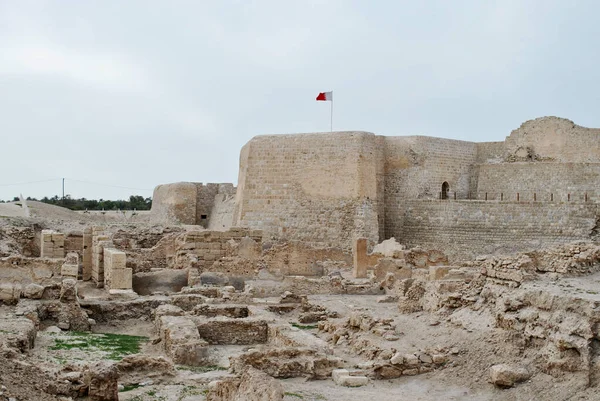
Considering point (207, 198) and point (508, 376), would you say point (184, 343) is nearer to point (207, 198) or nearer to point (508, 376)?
point (508, 376)

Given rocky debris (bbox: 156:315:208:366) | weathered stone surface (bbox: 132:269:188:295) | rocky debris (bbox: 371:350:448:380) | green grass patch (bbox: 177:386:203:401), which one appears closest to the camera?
green grass patch (bbox: 177:386:203:401)

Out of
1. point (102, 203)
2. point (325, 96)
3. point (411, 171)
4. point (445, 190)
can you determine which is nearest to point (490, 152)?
point (445, 190)

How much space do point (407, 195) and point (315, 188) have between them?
3.48 metres

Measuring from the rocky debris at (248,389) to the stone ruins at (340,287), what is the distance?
0.09 ft

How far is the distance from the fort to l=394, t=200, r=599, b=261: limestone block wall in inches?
1.3

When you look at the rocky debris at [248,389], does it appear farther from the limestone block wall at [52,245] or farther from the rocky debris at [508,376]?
the limestone block wall at [52,245]

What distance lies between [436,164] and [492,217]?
3.25m

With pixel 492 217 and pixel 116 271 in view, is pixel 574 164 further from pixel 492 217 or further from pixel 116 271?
pixel 116 271

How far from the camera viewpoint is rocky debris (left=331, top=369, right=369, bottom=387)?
8.32 metres

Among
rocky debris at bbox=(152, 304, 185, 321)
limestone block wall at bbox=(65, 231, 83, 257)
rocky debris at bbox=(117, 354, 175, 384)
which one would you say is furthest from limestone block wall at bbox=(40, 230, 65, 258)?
rocky debris at bbox=(117, 354, 175, 384)

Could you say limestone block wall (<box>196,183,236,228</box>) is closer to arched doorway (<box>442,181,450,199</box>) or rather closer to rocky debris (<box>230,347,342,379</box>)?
arched doorway (<box>442,181,450,199</box>)

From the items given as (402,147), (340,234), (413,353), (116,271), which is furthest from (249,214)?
(413,353)

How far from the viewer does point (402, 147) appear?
26.0 m

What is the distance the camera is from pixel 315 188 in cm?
2497
